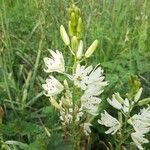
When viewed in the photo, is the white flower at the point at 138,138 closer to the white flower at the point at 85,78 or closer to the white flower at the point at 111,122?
the white flower at the point at 111,122

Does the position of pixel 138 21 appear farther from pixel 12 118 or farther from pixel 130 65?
pixel 12 118

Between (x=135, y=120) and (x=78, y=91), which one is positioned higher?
(x=78, y=91)

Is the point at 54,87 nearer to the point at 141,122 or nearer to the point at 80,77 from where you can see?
the point at 80,77

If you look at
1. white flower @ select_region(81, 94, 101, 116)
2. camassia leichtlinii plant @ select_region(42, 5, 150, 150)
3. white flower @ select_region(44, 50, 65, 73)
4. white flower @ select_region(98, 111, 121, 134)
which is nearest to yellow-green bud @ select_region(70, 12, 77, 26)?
camassia leichtlinii plant @ select_region(42, 5, 150, 150)

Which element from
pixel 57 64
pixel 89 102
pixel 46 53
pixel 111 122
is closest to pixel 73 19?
pixel 57 64

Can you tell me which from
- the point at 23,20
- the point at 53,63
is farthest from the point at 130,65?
the point at 23,20

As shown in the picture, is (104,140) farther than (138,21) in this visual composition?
No

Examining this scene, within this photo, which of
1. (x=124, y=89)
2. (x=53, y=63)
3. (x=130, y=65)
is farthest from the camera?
(x=130, y=65)
